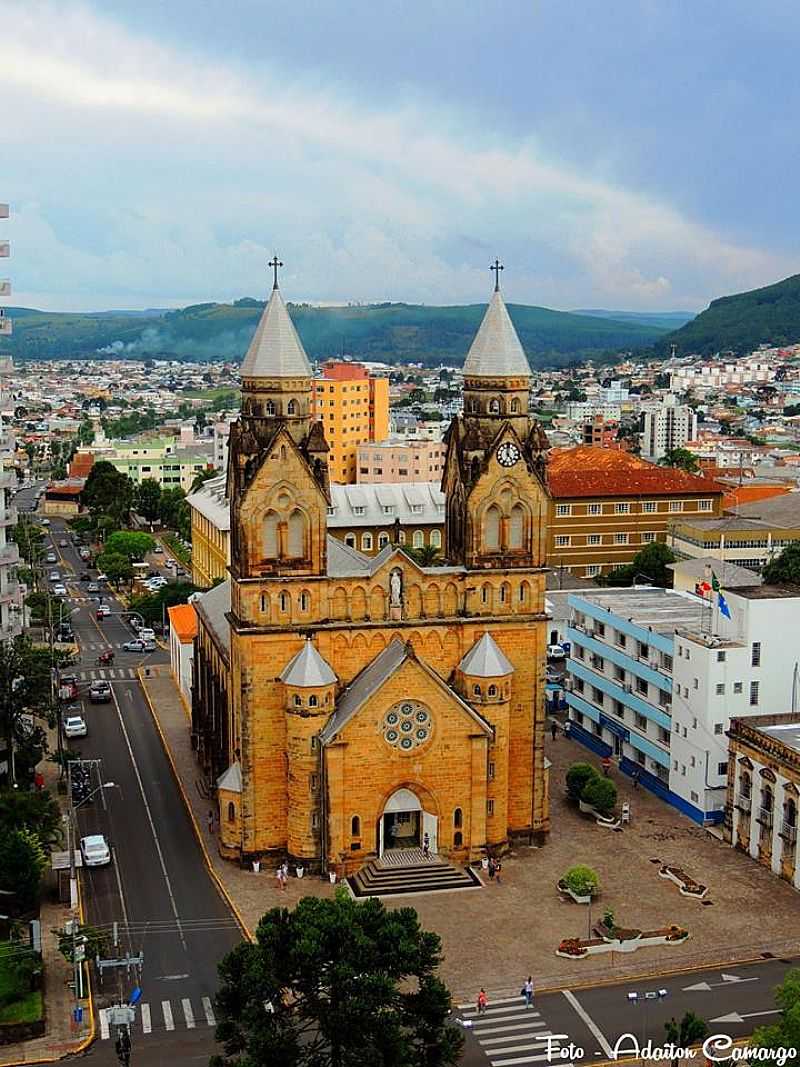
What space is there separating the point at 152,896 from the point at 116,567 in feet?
264

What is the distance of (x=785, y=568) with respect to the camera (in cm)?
10762

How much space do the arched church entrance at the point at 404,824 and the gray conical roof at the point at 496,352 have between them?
68.1 ft

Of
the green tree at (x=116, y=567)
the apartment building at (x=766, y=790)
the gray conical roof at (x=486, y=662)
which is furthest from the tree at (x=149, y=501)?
the apartment building at (x=766, y=790)

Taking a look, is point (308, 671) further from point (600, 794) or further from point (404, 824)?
point (600, 794)

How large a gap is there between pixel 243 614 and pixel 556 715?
3355 centimetres

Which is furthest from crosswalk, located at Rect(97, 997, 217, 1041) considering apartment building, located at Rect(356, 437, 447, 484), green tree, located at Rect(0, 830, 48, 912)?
apartment building, located at Rect(356, 437, 447, 484)

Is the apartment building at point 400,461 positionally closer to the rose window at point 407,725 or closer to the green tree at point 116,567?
the green tree at point 116,567

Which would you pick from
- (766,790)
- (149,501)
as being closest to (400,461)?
(149,501)

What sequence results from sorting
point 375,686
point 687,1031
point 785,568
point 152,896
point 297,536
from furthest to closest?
point 785,568 < point 297,536 < point 375,686 < point 152,896 < point 687,1031

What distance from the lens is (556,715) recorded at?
293 ft

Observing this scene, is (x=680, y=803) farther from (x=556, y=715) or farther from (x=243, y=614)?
(x=243, y=614)

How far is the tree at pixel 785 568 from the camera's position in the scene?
349 feet

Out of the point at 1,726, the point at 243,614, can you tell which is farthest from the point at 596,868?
the point at 1,726

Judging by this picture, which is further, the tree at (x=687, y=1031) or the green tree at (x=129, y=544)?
the green tree at (x=129, y=544)
